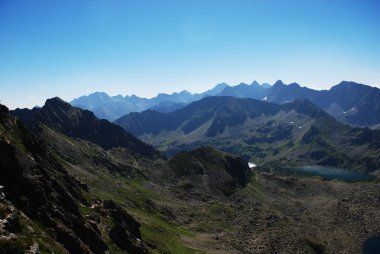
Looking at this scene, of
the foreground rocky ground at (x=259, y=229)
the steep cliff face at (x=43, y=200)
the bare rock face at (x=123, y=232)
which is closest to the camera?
the steep cliff face at (x=43, y=200)

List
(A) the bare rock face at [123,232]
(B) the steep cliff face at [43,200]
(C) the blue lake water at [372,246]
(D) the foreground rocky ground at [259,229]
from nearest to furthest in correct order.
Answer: (B) the steep cliff face at [43,200], (A) the bare rock face at [123,232], (D) the foreground rocky ground at [259,229], (C) the blue lake water at [372,246]

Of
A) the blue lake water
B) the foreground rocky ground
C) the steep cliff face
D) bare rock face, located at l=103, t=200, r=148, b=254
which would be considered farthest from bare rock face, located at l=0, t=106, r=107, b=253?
the blue lake water

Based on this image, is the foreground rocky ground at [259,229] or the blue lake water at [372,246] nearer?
the foreground rocky ground at [259,229]

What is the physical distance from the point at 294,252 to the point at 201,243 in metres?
32.0

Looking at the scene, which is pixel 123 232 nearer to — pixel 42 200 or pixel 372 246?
pixel 42 200

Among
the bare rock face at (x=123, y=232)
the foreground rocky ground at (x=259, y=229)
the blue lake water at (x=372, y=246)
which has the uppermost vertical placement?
the bare rock face at (x=123, y=232)

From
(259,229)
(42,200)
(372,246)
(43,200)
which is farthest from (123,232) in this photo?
(372,246)

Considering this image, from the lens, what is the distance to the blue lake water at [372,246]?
6263 inches

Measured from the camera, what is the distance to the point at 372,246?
164m

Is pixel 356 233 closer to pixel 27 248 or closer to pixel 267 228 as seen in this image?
pixel 267 228

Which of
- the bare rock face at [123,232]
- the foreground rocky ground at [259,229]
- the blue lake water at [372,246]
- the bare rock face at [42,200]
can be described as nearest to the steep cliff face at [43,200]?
the bare rock face at [42,200]

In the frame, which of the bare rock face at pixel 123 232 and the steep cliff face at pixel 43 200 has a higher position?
the steep cliff face at pixel 43 200

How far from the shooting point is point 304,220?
193625 millimetres

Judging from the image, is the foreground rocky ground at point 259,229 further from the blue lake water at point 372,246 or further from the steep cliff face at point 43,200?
the steep cliff face at point 43,200
